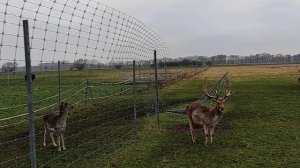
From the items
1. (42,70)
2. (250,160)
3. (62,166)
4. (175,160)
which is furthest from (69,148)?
(42,70)

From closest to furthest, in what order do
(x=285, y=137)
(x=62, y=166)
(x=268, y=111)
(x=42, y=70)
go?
(x=42, y=70), (x=62, y=166), (x=285, y=137), (x=268, y=111)

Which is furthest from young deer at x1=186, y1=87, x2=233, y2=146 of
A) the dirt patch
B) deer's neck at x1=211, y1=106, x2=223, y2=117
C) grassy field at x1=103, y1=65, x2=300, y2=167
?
the dirt patch

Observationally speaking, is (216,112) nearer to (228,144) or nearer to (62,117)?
(228,144)

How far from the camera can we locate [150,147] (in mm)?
12281

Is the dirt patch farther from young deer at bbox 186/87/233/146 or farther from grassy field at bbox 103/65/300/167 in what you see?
young deer at bbox 186/87/233/146

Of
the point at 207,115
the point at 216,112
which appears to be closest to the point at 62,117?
the point at 207,115

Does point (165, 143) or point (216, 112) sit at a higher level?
point (216, 112)

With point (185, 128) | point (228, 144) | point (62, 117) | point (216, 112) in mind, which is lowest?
point (228, 144)

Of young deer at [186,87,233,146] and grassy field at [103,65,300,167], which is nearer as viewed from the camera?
grassy field at [103,65,300,167]

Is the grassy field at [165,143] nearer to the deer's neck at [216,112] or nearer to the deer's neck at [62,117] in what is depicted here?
the deer's neck at [62,117]

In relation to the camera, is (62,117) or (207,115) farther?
(207,115)

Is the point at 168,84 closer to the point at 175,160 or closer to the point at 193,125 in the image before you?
the point at 193,125

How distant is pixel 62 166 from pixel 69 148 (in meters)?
2.04

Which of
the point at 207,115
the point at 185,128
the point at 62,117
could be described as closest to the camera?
the point at 62,117
